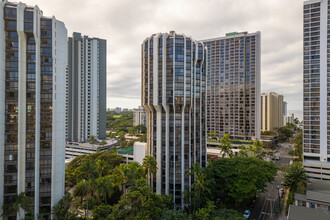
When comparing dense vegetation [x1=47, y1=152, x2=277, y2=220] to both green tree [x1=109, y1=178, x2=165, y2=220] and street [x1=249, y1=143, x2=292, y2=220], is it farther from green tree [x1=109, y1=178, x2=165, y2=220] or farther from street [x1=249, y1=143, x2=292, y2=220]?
street [x1=249, y1=143, x2=292, y2=220]

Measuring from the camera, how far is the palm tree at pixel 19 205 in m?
35.1

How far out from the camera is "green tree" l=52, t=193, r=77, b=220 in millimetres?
36656

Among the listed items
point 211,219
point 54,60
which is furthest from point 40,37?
point 211,219

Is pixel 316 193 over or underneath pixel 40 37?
underneath

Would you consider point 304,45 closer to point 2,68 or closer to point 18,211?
point 2,68

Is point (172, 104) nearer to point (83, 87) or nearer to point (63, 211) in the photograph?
point (63, 211)

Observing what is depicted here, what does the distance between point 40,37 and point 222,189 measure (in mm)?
57338

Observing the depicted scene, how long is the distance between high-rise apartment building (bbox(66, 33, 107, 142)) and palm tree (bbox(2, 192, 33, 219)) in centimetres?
7196

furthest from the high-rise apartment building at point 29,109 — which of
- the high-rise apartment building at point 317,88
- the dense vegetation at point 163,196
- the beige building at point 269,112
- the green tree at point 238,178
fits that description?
the beige building at point 269,112

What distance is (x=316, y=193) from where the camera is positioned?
1874 inches

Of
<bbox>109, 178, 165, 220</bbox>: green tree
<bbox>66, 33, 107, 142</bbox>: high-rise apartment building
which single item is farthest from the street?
<bbox>66, 33, 107, 142</bbox>: high-rise apartment building

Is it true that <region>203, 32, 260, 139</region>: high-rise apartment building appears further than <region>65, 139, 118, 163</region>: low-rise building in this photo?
Yes

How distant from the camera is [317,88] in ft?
214

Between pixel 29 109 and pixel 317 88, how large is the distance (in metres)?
87.7
